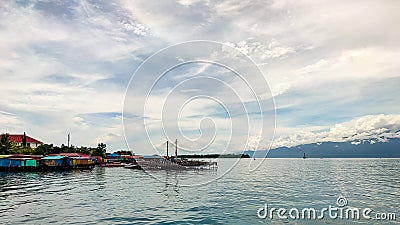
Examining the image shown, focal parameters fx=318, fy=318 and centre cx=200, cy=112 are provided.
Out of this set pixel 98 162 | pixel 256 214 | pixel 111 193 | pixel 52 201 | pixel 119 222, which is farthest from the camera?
pixel 98 162

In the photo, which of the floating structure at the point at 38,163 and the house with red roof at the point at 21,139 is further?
the house with red roof at the point at 21,139

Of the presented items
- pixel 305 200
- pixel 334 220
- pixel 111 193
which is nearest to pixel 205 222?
pixel 334 220

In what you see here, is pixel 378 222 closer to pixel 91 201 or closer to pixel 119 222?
pixel 119 222

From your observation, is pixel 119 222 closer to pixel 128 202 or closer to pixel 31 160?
pixel 128 202

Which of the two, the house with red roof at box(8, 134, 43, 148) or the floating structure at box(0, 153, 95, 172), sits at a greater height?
the house with red roof at box(8, 134, 43, 148)

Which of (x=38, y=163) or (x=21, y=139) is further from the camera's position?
(x=21, y=139)

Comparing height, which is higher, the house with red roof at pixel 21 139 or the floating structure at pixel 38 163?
the house with red roof at pixel 21 139

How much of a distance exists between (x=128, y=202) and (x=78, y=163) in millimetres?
56148

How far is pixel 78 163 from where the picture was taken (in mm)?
81750

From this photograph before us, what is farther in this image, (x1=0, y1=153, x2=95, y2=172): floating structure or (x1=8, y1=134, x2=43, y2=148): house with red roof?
(x1=8, y1=134, x2=43, y2=148): house with red roof

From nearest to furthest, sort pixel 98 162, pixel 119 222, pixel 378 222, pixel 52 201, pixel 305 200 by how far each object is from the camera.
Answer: pixel 119 222 → pixel 378 222 → pixel 52 201 → pixel 305 200 → pixel 98 162

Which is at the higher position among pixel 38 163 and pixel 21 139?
pixel 21 139

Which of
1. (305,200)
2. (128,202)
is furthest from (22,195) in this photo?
(305,200)

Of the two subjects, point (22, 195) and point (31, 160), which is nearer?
point (22, 195)
